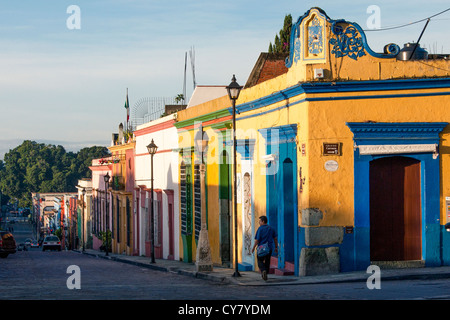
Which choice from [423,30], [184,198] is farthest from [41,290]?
[184,198]

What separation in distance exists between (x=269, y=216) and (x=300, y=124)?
12.0 ft

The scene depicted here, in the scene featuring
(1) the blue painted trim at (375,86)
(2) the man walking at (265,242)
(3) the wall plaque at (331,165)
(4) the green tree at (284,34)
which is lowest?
(2) the man walking at (265,242)

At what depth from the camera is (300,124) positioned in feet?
62.4

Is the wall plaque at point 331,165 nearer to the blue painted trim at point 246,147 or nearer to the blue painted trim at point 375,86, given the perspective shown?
the blue painted trim at point 375,86

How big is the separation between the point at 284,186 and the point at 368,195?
8.99 ft

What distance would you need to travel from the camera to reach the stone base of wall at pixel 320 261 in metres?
18.5

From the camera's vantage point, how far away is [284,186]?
67.9 feet

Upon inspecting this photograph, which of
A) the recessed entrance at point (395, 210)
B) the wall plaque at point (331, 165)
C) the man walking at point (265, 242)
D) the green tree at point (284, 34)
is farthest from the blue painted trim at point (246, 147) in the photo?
the green tree at point (284, 34)

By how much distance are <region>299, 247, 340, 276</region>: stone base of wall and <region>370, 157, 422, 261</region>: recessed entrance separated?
1.09 metres

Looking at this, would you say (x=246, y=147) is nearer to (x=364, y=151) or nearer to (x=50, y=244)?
(x=364, y=151)

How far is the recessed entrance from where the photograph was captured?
1894 cm

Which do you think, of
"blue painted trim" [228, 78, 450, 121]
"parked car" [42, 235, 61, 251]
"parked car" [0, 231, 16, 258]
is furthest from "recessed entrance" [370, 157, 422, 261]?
"parked car" [42, 235, 61, 251]

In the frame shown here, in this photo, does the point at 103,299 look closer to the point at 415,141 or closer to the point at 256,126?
the point at 415,141

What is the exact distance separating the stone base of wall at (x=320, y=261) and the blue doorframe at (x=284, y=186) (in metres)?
1.15
